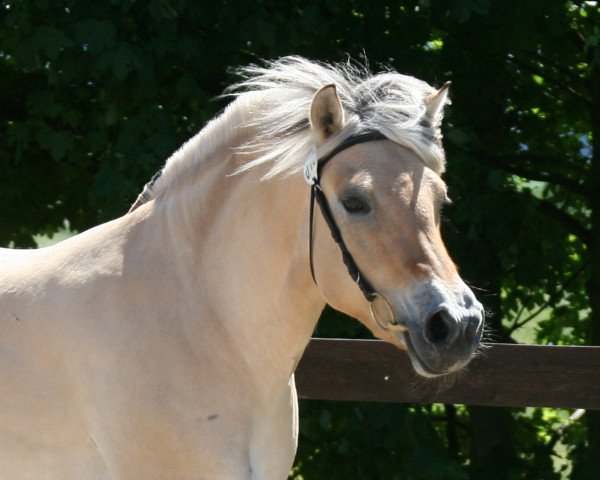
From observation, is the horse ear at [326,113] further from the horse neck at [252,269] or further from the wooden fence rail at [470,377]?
the wooden fence rail at [470,377]

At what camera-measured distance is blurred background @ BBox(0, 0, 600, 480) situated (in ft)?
14.4

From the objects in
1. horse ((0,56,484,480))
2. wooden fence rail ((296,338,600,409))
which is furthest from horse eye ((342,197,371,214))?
wooden fence rail ((296,338,600,409))

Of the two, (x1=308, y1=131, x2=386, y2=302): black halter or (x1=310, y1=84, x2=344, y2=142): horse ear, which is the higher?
(x1=310, y1=84, x2=344, y2=142): horse ear

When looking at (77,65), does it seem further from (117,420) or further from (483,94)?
(117,420)

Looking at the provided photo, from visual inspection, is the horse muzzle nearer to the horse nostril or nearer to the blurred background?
the horse nostril

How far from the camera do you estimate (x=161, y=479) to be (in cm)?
239

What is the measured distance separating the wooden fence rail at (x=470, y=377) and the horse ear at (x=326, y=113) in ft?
5.53

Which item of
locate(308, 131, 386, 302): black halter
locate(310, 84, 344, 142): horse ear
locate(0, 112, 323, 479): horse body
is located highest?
locate(310, 84, 344, 142): horse ear

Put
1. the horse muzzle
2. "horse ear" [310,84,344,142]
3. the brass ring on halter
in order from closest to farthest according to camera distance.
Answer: the horse muzzle, the brass ring on halter, "horse ear" [310,84,344,142]

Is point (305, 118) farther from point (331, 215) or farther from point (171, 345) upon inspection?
point (171, 345)

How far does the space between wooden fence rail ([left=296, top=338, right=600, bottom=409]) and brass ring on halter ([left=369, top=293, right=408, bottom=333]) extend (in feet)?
5.24

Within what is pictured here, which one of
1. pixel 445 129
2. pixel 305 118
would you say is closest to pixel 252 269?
pixel 305 118

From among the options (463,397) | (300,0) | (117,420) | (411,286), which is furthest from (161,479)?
(300,0)

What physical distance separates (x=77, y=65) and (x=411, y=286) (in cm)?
272
